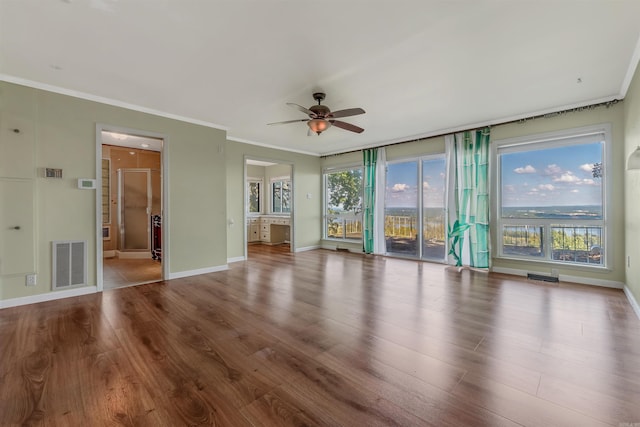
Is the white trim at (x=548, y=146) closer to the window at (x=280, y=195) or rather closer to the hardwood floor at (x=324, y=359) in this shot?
the hardwood floor at (x=324, y=359)

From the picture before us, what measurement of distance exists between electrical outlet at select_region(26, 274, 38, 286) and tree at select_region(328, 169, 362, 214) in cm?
597

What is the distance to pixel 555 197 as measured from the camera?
4.38m

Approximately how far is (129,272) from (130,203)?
7.79 feet

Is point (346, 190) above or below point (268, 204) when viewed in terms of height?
above

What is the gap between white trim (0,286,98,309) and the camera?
320cm

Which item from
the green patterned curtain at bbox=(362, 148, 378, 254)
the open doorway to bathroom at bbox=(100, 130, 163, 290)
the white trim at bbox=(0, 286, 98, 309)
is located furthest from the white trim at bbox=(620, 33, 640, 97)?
the open doorway to bathroom at bbox=(100, 130, 163, 290)

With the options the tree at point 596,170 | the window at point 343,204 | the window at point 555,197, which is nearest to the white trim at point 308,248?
the window at point 343,204

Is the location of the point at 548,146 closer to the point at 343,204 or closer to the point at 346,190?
the point at 346,190

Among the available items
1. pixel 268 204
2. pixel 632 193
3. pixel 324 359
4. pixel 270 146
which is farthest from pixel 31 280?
pixel 632 193

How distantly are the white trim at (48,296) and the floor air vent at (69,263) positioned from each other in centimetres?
8

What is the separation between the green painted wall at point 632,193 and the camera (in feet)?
9.62

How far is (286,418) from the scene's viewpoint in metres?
1.48

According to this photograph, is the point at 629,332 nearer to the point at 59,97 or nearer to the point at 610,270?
the point at 610,270

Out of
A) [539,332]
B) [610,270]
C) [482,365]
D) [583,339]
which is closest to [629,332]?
[583,339]
